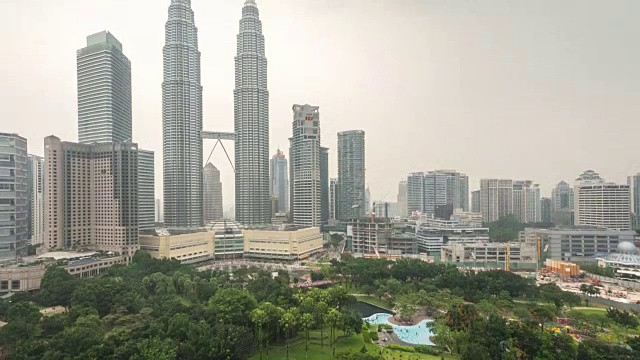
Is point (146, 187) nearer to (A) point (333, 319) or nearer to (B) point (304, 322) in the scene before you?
(B) point (304, 322)

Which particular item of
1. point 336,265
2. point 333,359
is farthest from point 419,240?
point 333,359

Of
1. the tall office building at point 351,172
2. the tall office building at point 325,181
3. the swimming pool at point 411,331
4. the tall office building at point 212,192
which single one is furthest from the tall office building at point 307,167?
the swimming pool at point 411,331

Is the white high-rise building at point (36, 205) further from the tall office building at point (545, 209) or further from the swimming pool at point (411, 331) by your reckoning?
the tall office building at point (545, 209)

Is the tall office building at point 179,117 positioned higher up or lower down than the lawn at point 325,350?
higher up

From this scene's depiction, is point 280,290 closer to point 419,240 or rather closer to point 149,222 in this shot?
point 419,240

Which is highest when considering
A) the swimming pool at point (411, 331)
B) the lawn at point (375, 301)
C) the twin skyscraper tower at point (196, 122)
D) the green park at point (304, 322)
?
the twin skyscraper tower at point (196, 122)

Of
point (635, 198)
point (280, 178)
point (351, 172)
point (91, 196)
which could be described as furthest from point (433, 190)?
point (91, 196)

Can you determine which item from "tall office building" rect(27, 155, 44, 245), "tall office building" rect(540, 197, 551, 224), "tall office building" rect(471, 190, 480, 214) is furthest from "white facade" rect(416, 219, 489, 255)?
"tall office building" rect(27, 155, 44, 245)

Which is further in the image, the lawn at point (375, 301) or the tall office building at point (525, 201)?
the tall office building at point (525, 201)
